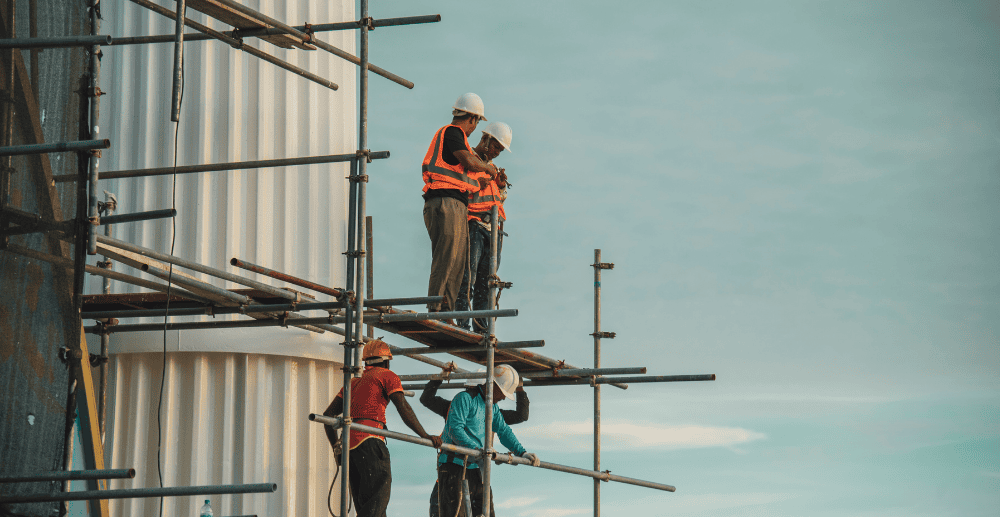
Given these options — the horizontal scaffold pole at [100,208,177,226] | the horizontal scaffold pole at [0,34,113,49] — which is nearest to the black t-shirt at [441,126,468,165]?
the horizontal scaffold pole at [100,208,177,226]

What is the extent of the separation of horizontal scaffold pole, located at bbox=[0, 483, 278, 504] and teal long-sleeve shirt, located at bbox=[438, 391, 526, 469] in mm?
5530

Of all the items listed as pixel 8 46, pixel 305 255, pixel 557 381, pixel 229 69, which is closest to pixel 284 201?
pixel 305 255

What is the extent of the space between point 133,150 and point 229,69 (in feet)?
4.93

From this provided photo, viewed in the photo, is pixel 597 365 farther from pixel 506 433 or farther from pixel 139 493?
pixel 139 493

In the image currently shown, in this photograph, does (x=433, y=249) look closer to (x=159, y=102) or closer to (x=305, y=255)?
(x=305, y=255)

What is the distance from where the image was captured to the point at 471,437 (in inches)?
482

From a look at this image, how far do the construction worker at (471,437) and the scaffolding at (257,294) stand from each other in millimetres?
154

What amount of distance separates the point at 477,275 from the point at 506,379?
5.10ft

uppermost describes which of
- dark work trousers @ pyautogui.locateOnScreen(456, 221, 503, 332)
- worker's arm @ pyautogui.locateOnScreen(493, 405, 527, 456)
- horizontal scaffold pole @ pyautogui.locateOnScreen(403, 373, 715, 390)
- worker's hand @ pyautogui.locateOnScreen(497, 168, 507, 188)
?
worker's hand @ pyautogui.locateOnScreen(497, 168, 507, 188)

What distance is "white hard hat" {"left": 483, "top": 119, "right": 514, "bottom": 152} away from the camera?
13422mm

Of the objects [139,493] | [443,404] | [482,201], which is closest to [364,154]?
[482,201]

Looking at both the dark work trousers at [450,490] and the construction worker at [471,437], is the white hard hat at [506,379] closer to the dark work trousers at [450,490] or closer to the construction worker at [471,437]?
the construction worker at [471,437]

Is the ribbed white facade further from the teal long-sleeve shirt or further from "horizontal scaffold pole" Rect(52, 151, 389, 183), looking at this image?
the teal long-sleeve shirt

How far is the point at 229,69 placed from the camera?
14.6 meters
